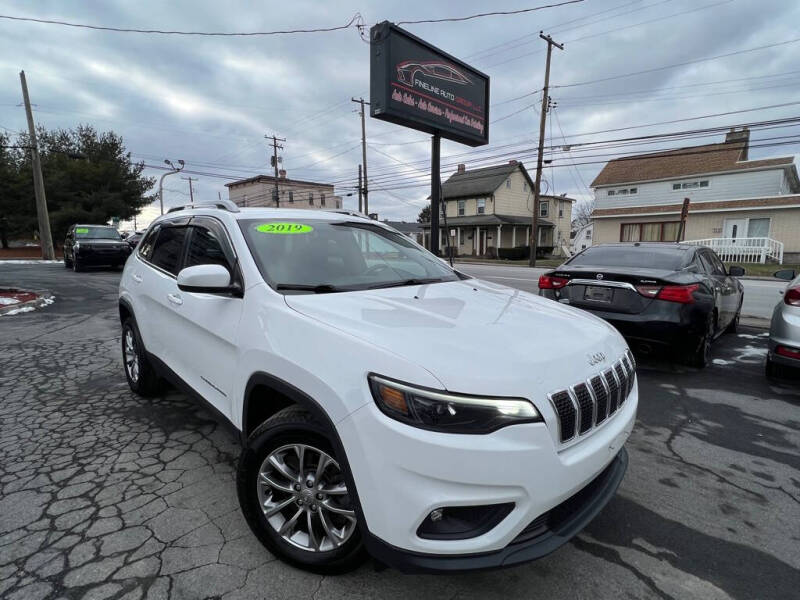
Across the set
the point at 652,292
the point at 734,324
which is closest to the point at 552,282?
the point at 652,292

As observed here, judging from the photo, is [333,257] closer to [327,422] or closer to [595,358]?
[327,422]

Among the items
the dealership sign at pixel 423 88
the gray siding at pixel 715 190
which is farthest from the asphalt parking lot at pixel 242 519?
the gray siding at pixel 715 190

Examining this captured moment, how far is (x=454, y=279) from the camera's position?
325 centimetres

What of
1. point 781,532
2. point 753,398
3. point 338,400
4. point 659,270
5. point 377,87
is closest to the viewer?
point 338,400

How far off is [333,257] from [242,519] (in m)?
1.61

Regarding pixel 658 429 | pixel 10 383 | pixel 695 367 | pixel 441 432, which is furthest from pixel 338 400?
pixel 695 367

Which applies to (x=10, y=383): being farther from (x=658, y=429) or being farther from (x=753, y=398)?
(x=753, y=398)

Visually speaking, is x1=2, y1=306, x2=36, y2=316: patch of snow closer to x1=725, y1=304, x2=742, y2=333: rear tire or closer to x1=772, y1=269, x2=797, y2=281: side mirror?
x1=772, y1=269, x2=797, y2=281: side mirror

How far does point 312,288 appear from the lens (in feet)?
7.97

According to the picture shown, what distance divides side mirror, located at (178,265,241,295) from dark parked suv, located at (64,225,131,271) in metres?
16.9

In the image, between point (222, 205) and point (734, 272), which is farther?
point (734, 272)

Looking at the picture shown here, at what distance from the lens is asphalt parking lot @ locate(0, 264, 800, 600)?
199 cm

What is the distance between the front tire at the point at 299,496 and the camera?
1.89 meters

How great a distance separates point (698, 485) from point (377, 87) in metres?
9.03
